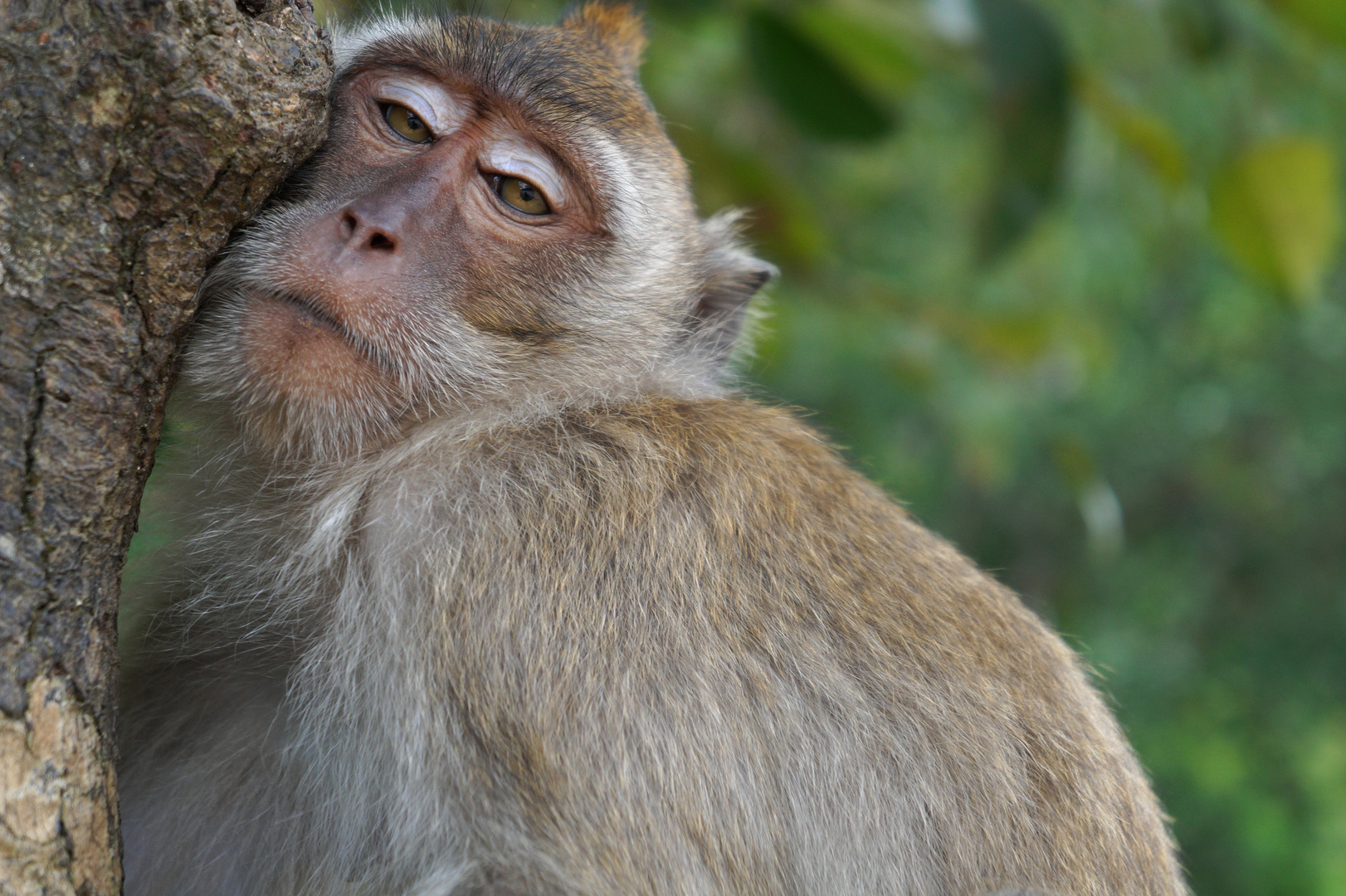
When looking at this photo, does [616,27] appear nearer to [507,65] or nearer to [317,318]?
[507,65]

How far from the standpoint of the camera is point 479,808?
210cm

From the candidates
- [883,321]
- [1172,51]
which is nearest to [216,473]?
[883,321]

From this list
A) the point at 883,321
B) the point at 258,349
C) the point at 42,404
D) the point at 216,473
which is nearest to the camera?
the point at 42,404

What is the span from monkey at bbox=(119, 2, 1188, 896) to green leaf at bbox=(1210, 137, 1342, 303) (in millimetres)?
1640

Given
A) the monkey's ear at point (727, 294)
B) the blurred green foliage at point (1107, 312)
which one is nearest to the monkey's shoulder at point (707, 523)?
the monkey's ear at point (727, 294)

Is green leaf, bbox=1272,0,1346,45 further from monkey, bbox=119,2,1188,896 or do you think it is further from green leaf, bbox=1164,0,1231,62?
monkey, bbox=119,2,1188,896

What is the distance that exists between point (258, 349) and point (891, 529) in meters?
1.46

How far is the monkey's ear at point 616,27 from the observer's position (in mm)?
3422

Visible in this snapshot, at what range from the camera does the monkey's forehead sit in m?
2.68

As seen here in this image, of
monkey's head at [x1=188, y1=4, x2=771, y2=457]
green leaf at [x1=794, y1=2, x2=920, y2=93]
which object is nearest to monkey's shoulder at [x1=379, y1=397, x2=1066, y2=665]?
monkey's head at [x1=188, y1=4, x2=771, y2=457]

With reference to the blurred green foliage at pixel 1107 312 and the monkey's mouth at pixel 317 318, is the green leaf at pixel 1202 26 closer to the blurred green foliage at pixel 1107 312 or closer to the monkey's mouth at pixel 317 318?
the blurred green foliage at pixel 1107 312

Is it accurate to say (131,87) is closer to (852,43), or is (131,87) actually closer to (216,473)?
(216,473)

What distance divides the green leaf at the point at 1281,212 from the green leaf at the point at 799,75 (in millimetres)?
1270

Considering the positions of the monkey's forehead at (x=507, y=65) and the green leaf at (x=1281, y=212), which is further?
the green leaf at (x=1281, y=212)
